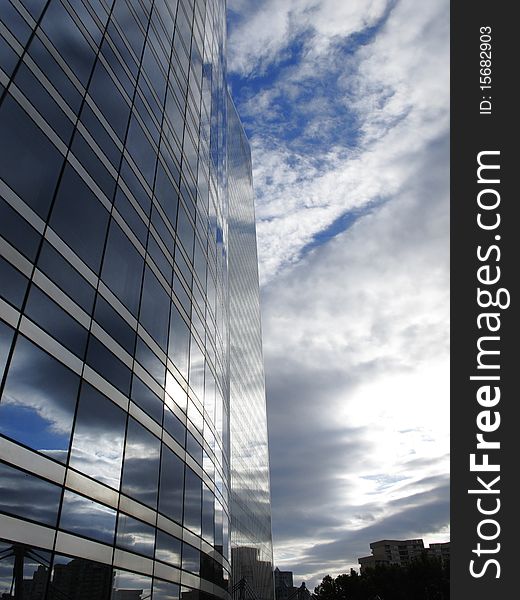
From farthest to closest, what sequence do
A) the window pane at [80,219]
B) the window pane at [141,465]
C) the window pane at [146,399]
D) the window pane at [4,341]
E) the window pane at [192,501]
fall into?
the window pane at [192,501], the window pane at [146,399], the window pane at [141,465], the window pane at [80,219], the window pane at [4,341]

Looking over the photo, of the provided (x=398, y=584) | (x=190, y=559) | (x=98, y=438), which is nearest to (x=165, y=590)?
(x=190, y=559)

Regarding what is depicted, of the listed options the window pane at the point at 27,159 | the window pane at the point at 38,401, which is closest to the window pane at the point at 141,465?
the window pane at the point at 38,401

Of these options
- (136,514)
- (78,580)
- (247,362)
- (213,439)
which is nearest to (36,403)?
(78,580)

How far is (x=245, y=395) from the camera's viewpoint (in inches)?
3155

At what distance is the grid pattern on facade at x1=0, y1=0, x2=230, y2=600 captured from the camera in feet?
43.2

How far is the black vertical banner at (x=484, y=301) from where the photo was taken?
554 inches

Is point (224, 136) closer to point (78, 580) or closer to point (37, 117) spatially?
point (37, 117)

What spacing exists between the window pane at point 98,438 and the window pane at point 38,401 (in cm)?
56

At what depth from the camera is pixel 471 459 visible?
14.8 meters

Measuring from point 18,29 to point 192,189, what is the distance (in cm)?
1828

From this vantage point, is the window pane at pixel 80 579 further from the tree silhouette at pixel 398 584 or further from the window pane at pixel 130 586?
the tree silhouette at pixel 398 584

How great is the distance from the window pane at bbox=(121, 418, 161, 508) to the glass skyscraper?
0.32 ft

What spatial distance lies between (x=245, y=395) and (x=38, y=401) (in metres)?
67.8

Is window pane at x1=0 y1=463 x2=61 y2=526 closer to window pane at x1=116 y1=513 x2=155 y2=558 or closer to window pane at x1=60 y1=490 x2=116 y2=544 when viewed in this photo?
window pane at x1=60 y1=490 x2=116 y2=544
